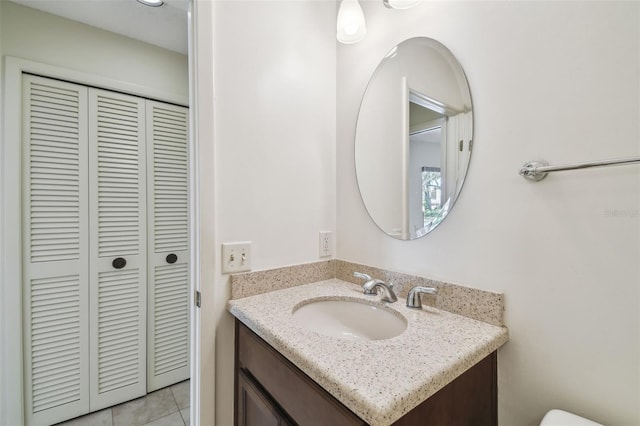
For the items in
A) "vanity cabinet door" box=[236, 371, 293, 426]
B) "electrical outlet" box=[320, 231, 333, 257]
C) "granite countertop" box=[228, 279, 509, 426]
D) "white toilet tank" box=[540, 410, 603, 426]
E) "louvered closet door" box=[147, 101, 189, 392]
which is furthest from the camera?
"louvered closet door" box=[147, 101, 189, 392]

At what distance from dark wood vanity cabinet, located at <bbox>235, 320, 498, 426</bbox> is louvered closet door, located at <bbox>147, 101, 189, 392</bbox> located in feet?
3.75

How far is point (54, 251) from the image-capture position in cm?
152

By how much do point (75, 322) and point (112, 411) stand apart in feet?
1.98

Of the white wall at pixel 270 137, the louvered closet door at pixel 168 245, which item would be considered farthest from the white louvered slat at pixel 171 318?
the white wall at pixel 270 137

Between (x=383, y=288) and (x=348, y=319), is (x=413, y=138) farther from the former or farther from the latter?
(x=348, y=319)

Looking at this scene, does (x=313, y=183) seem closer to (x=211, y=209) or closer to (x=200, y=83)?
(x=211, y=209)

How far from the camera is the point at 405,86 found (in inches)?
43.3

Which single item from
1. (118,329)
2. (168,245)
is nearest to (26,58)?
(168,245)

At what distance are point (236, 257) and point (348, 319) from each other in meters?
0.51

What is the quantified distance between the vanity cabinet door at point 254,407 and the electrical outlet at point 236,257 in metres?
0.37

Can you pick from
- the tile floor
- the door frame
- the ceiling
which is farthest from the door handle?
the ceiling

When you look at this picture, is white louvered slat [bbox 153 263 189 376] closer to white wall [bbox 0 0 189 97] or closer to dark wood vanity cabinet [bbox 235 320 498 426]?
dark wood vanity cabinet [bbox 235 320 498 426]

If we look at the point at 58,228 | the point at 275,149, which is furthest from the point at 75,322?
the point at 275,149

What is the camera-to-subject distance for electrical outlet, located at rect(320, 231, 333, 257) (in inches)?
52.6
